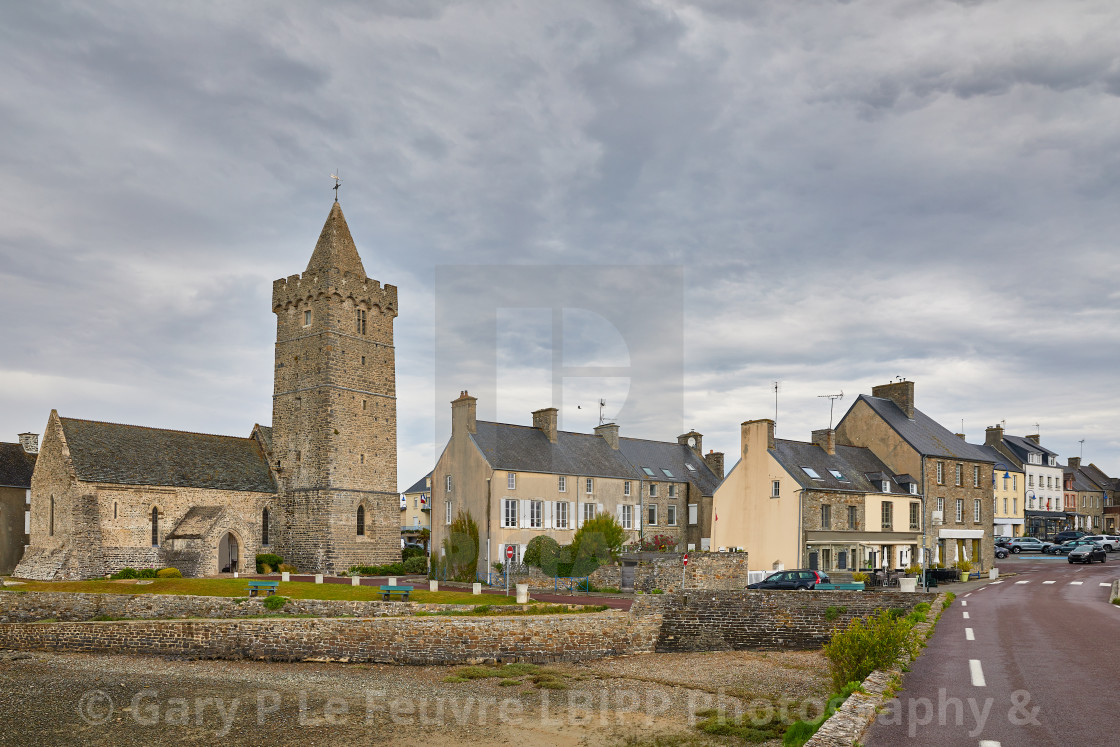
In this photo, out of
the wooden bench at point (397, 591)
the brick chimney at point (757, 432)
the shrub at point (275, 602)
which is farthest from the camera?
the brick chimney at point (757, 432)

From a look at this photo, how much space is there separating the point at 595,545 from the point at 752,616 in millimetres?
15458

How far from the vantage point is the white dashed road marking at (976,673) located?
1496cm

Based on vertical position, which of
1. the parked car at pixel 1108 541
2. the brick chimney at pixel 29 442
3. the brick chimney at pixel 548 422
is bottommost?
the parked car at pixel 1108 541

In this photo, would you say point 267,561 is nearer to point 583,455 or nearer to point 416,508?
point 583,455

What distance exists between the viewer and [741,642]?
32.3m

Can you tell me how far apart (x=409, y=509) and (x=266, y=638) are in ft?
204

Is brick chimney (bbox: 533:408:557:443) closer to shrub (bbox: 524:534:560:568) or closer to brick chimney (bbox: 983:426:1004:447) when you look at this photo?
shrub (bbox: 524:534:560:568)

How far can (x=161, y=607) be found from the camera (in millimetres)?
34000

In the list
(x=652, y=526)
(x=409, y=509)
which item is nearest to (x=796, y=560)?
(x=652, y=526)

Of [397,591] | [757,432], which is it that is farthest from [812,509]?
[397,591]

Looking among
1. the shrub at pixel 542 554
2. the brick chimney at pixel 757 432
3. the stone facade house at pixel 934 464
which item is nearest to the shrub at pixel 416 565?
the shrub at pixel 542 554

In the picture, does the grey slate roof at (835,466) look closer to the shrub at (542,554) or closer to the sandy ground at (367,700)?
the shrub at (542,554)

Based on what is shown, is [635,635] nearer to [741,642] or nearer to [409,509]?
[741,642]

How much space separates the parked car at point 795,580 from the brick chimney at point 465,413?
1984 centimetres
